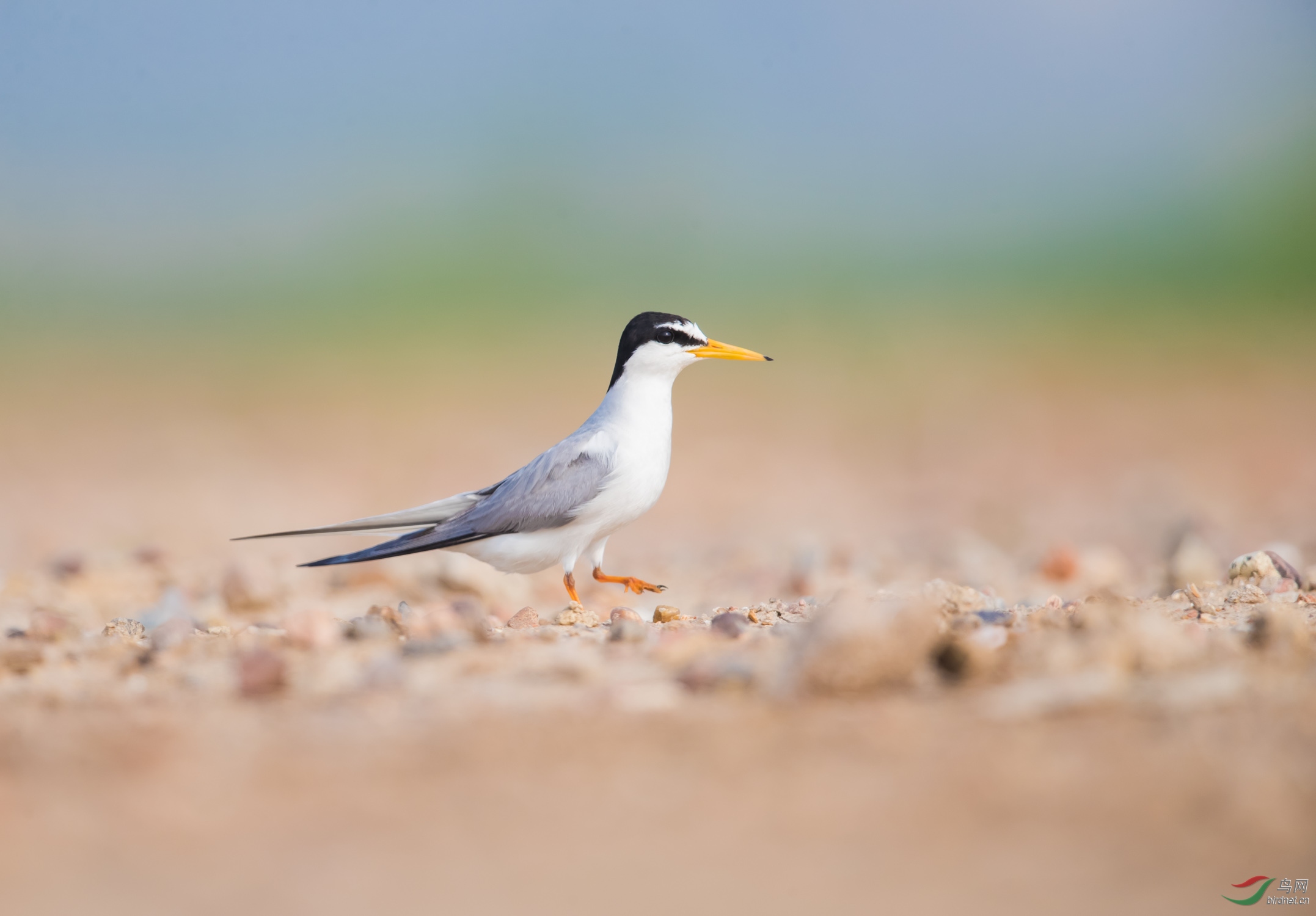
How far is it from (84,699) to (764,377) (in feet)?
54.3

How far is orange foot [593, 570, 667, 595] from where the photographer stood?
5.46 meters

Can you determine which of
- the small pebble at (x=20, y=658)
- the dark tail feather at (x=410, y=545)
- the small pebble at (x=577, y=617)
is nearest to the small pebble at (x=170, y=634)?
the small pebble at (x=20, y=658)

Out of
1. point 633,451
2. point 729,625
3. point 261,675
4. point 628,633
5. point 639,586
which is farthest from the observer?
point 639,586

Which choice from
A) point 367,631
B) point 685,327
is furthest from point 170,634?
point 685,327

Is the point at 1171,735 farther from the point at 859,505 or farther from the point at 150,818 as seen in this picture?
the point at 859,505

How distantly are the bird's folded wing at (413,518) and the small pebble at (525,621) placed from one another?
105 centimetres

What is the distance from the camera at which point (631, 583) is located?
18.1 feet

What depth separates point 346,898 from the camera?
2.26 meters

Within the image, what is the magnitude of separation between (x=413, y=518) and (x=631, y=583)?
105 centimetres

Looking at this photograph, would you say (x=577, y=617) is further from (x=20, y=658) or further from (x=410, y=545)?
(x=20, y=658)

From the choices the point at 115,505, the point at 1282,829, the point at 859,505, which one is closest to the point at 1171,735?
the point at 1282,829

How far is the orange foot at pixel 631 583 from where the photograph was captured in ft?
17.9

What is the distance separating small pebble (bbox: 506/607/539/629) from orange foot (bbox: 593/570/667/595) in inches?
38.9

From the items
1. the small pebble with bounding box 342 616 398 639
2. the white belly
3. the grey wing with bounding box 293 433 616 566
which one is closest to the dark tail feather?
the grey wing with bounding box 293 433 616 566
